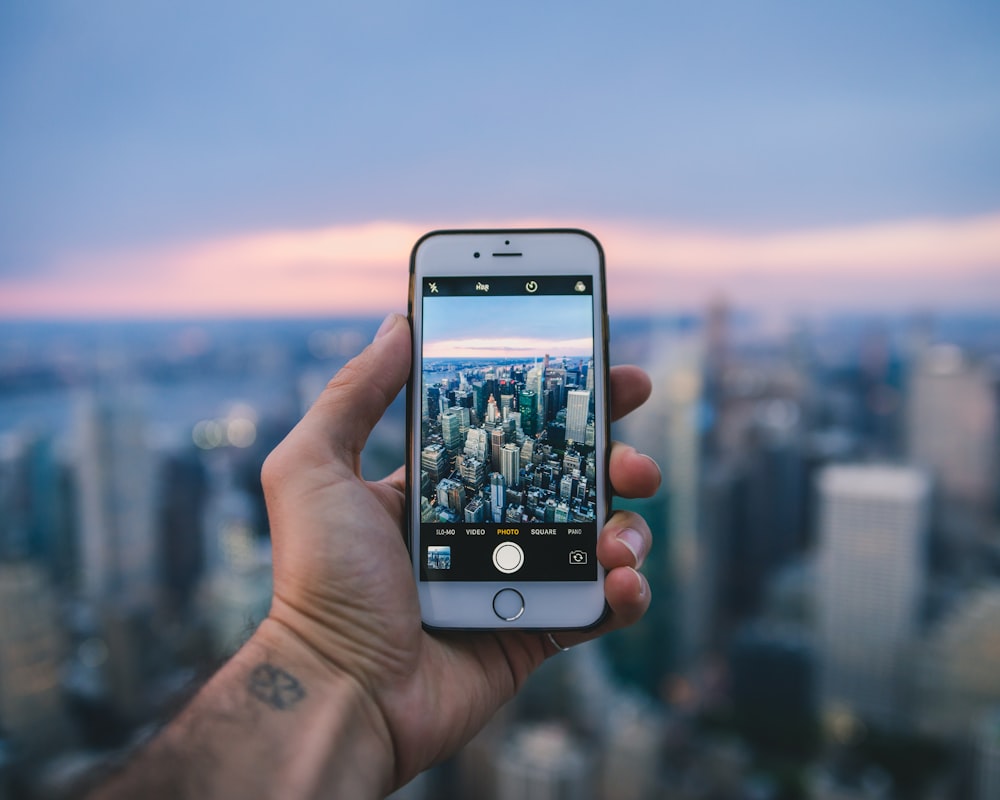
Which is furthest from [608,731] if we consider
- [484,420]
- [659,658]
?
[484,420]

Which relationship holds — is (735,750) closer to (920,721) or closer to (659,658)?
(659,658)

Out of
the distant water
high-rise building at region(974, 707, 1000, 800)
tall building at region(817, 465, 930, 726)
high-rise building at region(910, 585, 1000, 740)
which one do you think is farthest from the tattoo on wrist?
tall building at region(817, 465, 930, 726)

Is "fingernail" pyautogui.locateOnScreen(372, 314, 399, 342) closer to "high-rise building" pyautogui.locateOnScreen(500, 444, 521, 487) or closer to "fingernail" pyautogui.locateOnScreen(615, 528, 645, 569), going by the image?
"high-rise building" pyautogui.locateOnScreen(500, 444, 521, 487)

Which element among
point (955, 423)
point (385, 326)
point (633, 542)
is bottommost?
point (955, 423)

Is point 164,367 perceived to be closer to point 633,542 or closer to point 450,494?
point 450,494

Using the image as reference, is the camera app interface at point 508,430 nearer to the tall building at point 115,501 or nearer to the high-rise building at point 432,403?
the high-rise building at point 432,403

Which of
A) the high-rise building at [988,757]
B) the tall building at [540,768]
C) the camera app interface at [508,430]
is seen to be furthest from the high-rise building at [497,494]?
the high-rise building at [988,757]

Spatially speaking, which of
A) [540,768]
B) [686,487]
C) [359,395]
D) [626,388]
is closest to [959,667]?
[686,487]
